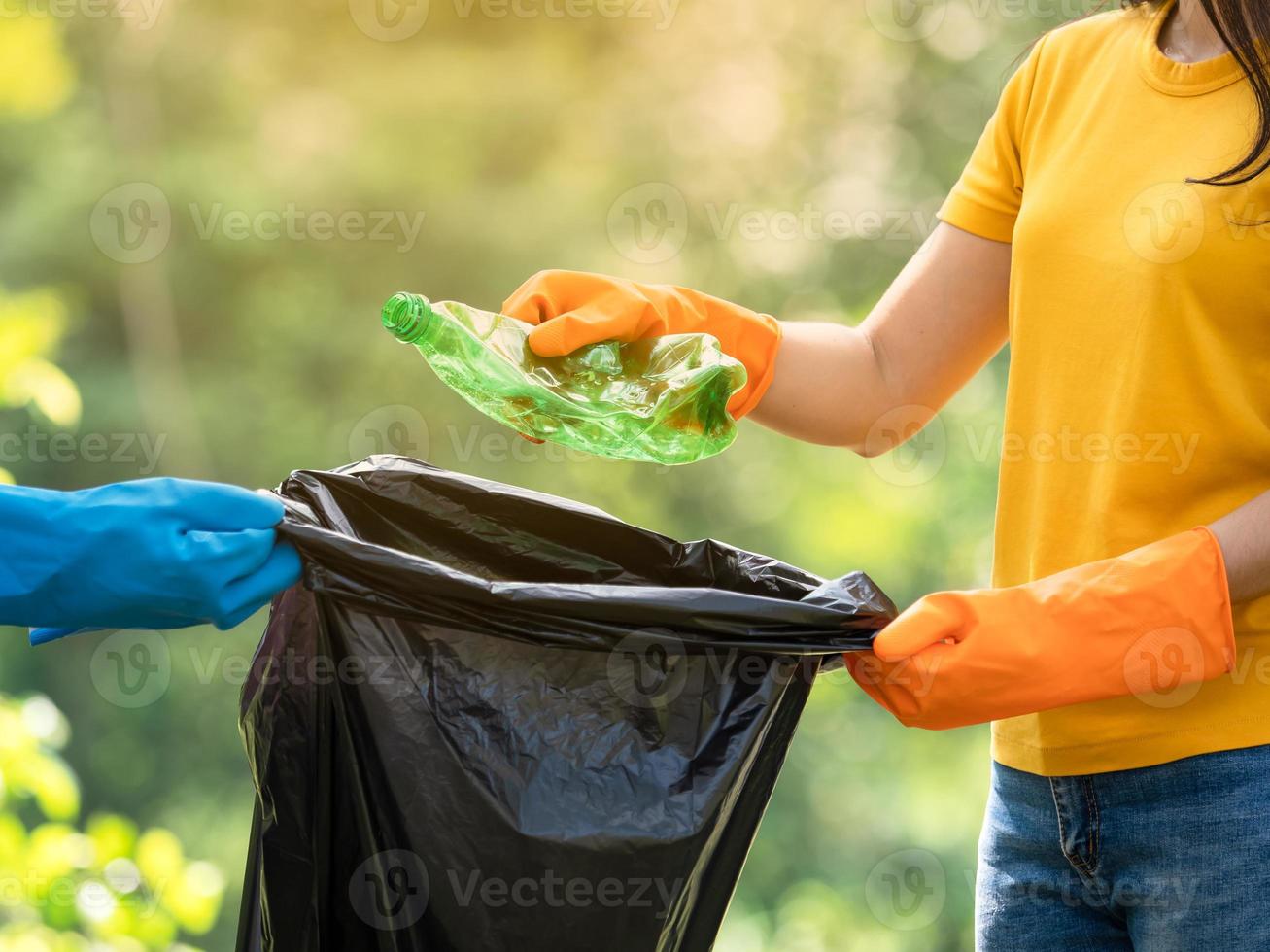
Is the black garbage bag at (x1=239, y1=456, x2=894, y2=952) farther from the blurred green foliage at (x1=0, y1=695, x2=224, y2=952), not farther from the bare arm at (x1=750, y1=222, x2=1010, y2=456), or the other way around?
the blurred green foliage at (x1=0, y1=695, x2=224, y2=952)

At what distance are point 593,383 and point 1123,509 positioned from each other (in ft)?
1.44

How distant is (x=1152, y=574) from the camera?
0.81 m

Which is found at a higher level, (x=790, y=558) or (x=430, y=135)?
(x=430, y=135)

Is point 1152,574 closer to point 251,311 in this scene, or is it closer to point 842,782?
point 842,782

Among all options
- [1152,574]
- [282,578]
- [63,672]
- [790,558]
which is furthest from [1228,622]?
[63,672]

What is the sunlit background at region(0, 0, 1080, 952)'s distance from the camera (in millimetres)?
3785

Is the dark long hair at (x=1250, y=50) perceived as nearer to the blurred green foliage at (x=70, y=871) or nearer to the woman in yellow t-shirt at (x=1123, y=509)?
the woman in yellow t-shirt at (x=1123, y=509)

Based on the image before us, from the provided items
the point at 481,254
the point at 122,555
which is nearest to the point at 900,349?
the point at 122,555

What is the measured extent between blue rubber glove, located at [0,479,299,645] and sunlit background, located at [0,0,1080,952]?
296cm

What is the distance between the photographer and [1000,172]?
1.03 meters

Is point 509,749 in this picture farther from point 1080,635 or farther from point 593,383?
point 1080,635

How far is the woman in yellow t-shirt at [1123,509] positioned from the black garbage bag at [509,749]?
0.37ft

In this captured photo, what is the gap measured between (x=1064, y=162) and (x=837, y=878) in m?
3.45

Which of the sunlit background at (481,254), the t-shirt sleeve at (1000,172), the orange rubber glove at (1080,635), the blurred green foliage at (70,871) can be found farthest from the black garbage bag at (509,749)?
the sunlit background at (481,254)
